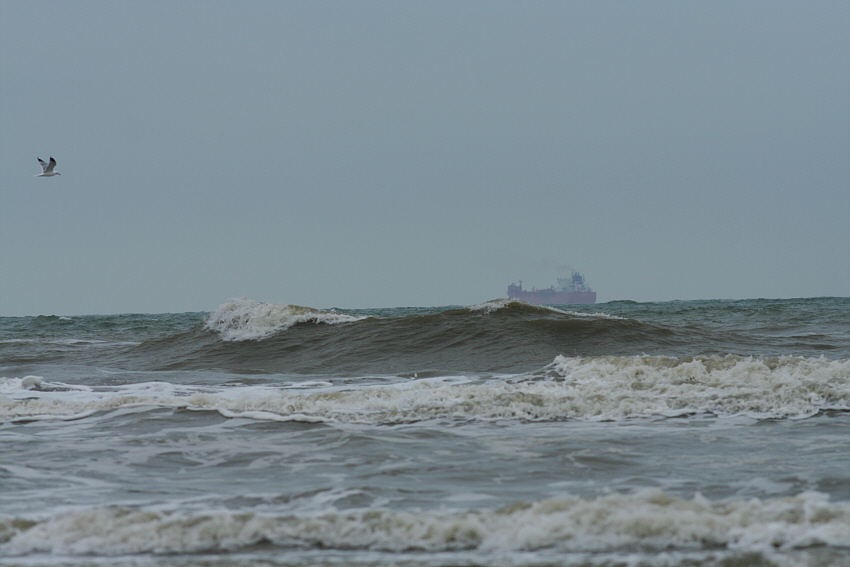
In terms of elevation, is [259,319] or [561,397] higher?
[259,319]

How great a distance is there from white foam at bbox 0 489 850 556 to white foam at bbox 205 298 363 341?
14.1m

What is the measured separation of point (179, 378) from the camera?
11922mm

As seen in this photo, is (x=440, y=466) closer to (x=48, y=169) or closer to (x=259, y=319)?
(x=259, y=319)

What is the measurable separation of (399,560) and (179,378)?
900 centimetres

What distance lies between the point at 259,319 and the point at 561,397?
40.6ft

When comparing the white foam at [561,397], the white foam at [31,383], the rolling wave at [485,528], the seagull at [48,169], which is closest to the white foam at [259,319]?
the seagull at [48,169]

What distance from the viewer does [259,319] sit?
1936cm

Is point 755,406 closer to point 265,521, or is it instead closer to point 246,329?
point 265,521

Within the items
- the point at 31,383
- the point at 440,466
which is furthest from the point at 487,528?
the point at 31,383

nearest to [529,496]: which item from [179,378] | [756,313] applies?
[179,378]

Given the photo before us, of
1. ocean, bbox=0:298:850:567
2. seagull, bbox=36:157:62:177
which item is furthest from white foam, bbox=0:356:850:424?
seagull, bbox=36:157:62:177

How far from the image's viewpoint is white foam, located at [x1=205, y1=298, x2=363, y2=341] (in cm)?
1861

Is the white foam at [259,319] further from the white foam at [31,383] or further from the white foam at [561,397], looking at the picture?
the white foam at [561,397]

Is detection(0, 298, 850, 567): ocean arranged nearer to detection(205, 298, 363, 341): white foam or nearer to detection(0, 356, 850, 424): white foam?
detection(0, 356, 850, 424): white foam
